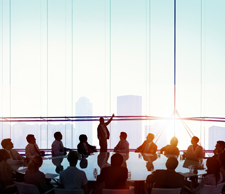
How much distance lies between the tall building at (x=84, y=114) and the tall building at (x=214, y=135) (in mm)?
2972

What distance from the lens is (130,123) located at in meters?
7.50

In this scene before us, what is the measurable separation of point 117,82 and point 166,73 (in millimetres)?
1265

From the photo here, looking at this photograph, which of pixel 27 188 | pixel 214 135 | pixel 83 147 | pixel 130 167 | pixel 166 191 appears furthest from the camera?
pixel 214 135

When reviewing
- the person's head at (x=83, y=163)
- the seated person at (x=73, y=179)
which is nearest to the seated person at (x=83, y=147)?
the person's head at (x=83, y=163)

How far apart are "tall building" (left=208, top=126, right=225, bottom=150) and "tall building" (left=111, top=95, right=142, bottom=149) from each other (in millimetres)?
1743

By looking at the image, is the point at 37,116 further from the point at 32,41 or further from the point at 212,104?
the point at 212,104

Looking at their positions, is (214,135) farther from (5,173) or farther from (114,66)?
(5,173)

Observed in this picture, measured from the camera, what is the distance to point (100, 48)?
24.9ft

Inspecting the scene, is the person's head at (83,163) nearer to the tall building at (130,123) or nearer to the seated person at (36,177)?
the seated person at (36,177)

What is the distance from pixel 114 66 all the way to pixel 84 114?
144cm

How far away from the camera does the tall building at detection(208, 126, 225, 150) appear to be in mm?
7371

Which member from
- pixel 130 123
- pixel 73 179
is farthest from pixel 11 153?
pixel 130 123

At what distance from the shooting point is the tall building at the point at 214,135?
24.2ft

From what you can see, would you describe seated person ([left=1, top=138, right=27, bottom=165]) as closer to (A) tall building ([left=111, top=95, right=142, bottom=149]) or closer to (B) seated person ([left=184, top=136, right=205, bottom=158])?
(B) seated person ([left=184, top=136, right=205, bottom=158])
